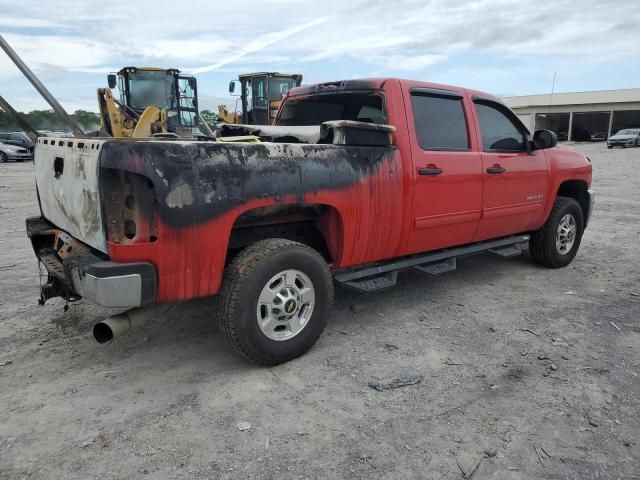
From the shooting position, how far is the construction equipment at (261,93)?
16.8 meters

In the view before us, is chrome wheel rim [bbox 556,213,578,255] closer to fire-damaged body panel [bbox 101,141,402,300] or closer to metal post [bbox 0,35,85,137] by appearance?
fire-damaged body panel [bbox 101,141,402,300]

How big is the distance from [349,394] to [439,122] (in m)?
2.48

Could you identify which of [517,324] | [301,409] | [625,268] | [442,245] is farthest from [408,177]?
[625,268]

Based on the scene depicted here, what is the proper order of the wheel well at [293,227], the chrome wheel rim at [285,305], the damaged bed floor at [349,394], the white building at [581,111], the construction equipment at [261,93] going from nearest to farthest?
1. the damaged bed floor at [349,394]
2. the chrome wheel rim at [285,305]
3. the wheel well at [293,227]
4. the construction equipment at [261,93]
5. the white building at [581,111]

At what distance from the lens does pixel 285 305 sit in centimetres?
344

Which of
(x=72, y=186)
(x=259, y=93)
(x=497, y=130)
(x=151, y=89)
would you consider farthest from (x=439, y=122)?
(x=259, y=93)

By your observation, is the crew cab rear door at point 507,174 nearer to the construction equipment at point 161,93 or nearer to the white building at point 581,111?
the construction equipment at point 161,93

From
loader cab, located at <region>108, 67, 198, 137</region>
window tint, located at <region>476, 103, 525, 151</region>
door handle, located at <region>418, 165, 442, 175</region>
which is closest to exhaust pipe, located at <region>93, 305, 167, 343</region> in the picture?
door handle, located at <region>418, 165, 442, 175</region>

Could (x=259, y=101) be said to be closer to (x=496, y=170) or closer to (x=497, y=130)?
(x=497, y=130)

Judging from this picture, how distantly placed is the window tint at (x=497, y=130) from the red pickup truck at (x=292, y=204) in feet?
0.06

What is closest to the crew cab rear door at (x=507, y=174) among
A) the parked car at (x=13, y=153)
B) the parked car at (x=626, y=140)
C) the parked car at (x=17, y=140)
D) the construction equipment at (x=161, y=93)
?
the construction equipment at (x=161, y=93)

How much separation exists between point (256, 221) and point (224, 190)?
554mm

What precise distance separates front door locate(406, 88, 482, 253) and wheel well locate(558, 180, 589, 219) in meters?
2.04

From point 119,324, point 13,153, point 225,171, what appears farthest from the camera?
point 13,153
